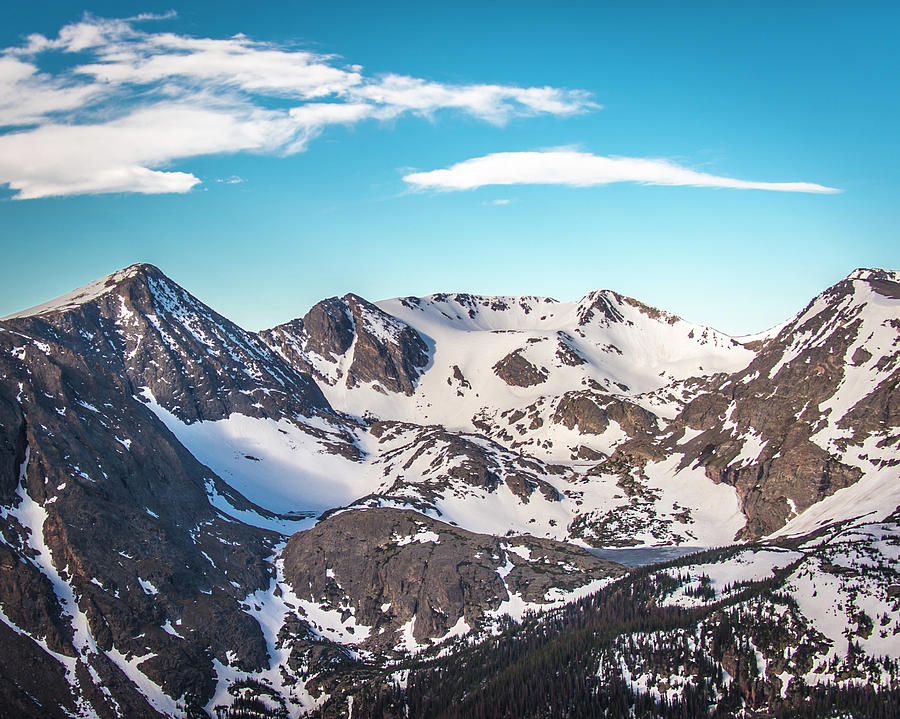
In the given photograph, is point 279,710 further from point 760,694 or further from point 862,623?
point 862,623

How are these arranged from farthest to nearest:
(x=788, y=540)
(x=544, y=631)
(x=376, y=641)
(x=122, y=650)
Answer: (x=788, y=540), (x=376, y=641), (x=544, y=631), (x=122, y=650)

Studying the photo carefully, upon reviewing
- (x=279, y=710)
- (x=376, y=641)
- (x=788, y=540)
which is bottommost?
(x=279, y=710)

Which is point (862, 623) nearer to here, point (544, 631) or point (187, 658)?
point (544, 631)

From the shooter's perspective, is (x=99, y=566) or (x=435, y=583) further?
(x=435, y=583)

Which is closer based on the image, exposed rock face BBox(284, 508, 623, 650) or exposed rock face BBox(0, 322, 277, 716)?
exposed rock face BBox(0, 322, 277, 716)

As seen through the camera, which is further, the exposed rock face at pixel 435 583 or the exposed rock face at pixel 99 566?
the exposed rock face at pixel 435 583

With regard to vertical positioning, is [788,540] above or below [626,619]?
above

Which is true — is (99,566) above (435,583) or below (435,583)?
below

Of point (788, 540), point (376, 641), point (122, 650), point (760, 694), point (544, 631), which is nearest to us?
point (760, 694)

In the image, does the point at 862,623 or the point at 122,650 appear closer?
the point at 862,623

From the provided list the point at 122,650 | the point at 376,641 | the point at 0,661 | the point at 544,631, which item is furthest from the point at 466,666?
the point at 0,661

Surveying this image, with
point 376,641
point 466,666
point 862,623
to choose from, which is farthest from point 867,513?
point 376,641
